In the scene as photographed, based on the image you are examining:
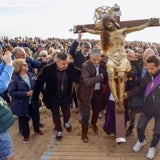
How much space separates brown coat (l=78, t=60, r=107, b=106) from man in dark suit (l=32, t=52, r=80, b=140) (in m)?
0.26

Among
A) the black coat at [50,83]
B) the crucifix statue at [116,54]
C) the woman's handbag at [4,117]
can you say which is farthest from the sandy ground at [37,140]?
the woman's handbag at [4,117]

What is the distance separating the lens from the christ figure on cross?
261 inches

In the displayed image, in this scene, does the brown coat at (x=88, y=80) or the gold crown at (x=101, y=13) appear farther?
the gold crown at (x=101, y=13)

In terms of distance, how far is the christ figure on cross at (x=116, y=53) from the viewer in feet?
21.8

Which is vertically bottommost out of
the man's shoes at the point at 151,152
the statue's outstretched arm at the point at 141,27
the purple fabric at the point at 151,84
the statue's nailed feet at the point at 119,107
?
the man's shoes at the point at 151,152

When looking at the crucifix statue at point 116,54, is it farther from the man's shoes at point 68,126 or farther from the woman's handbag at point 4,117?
the woman's handbag at point 4,117

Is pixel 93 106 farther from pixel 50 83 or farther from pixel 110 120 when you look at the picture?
pixel 50 83

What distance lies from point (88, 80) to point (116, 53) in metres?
0.74

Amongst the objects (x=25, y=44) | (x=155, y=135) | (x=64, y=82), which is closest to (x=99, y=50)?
(x=64, y=82)

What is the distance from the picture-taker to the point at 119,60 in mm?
6680

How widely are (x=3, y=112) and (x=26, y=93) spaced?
2.28m

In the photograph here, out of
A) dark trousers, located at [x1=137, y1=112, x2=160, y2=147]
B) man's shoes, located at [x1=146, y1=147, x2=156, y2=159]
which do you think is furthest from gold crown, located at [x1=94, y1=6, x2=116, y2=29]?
man's shoes, located at [x1=146, y1=147, x2=156, y2=159]

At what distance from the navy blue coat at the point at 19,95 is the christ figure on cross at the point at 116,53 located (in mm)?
1614

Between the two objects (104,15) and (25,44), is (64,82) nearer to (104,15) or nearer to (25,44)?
(104,15)
